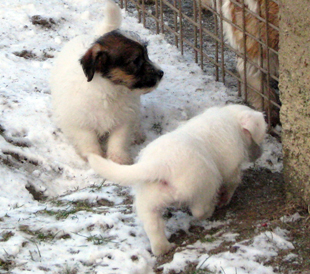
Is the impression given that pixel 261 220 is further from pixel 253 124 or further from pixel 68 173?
pixel 68 173

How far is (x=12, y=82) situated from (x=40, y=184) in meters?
1.43

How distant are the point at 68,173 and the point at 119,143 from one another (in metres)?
0.50

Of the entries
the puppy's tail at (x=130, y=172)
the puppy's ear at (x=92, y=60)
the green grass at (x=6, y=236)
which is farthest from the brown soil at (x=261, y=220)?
the puppy's ear at (x=92, y=60)

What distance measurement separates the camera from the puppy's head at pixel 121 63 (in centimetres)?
438

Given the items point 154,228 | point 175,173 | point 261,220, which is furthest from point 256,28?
point 154,228

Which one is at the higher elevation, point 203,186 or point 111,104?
point 203,186

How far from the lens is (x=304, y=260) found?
3.07 metres

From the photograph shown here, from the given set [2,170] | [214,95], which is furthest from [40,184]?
[214,95]

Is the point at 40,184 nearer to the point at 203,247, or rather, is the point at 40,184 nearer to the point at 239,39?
the point at 203,247

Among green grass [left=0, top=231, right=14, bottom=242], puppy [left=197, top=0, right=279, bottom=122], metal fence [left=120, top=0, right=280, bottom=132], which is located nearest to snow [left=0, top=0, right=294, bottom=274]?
green grass [left=0, top=231, right=14, bottom=242]

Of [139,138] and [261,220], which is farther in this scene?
[139,138]

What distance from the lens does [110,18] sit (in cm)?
480

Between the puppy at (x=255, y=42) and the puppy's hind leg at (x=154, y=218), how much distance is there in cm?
187

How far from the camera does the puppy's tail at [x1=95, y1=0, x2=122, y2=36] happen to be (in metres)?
4.75
